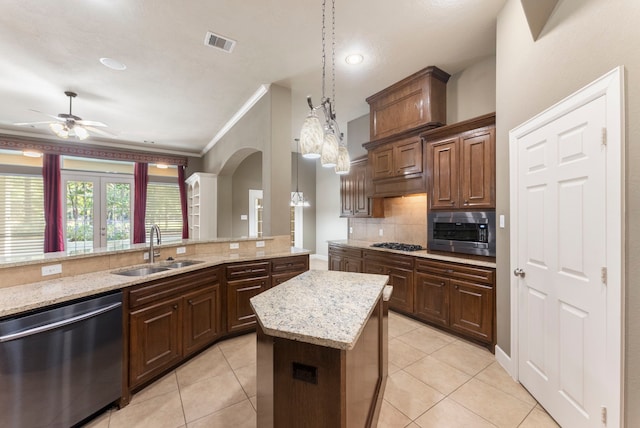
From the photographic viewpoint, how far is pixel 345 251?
4.54m

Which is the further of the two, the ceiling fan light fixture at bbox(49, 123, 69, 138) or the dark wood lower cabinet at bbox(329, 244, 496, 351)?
the ceiling fan light fixture at bbox(49, 123, 69, 138)

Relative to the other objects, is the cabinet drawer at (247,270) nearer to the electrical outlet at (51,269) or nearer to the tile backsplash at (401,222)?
the electrical outlet at (51,269)

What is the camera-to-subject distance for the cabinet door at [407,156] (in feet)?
11.7

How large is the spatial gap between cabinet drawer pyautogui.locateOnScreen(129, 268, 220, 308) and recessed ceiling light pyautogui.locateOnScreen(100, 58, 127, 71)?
8.96 feet

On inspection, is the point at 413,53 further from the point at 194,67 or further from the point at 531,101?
the point at 194,67

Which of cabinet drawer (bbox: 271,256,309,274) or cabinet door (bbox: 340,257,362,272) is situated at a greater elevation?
cabinet drawer (bbox: 271,256,309,274)

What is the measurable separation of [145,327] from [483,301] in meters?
3.15

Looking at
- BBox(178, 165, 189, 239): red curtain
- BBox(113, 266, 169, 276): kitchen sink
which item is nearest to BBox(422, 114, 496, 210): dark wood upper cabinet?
BBox(113, 266, 169, 276): kitchen sink

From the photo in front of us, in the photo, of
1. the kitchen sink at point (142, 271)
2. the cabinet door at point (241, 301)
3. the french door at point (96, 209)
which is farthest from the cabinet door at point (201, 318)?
the french door at point (96, 209)

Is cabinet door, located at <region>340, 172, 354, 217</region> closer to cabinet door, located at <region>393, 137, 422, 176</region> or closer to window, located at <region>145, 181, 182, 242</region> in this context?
cabinet door, located at <region>393, 137, 422, 176</region>

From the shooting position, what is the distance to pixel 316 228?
8.05m

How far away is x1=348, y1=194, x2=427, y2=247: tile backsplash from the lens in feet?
13.1

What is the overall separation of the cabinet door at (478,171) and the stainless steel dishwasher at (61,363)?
3.44 metres

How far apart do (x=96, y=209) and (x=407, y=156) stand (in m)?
7.01
